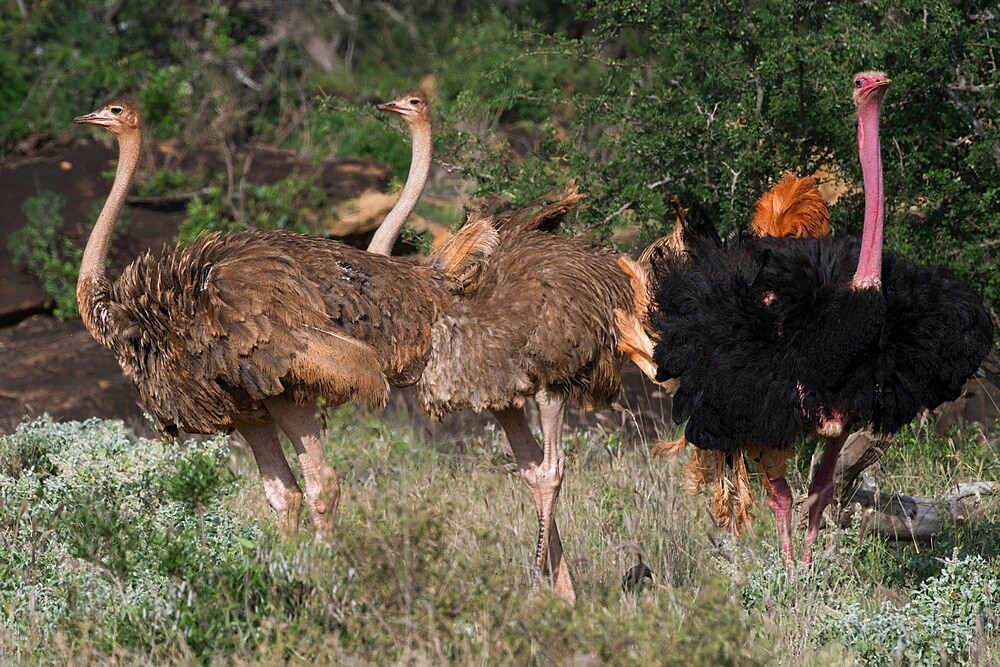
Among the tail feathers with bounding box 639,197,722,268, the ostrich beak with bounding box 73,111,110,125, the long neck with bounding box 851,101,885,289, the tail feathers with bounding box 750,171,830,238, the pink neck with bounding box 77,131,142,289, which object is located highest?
the long neck with bounding box 851,101,885,289

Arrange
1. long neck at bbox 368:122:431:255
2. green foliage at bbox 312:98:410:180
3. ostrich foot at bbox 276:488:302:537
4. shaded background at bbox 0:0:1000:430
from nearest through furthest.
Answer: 1. ostrich foot at bbox 276:488:302:537
2. shaded background at bbox 0:0:1000:430
3. long neck at bbox 368:122:431:255
4. green foliage at bbox 312:98:410:180

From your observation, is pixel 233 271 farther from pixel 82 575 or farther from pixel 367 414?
pixel 367 414

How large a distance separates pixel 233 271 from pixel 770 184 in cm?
281

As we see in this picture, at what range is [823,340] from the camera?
4.77m

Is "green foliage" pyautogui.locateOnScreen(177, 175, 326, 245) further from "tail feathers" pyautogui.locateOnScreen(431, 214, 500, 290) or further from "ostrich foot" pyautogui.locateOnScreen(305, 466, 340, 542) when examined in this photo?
"ostrich foot" pyautogui.locateOnScreen(305, 466, 340, 542)

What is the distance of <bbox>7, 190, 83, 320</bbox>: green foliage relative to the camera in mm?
9961

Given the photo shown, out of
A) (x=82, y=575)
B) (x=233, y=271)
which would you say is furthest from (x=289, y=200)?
(x=82, y=575)

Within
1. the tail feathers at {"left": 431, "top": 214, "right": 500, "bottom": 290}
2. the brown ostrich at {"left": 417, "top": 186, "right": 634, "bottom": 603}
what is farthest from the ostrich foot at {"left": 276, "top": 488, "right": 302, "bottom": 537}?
the tail feathers at {"left": 431, "top": 214, "right": 500, "bottom": 290}

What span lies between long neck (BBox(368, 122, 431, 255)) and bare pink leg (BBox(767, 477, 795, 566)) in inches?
76.6

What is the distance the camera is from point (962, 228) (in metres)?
6.45

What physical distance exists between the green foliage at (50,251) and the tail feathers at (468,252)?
4810 mm

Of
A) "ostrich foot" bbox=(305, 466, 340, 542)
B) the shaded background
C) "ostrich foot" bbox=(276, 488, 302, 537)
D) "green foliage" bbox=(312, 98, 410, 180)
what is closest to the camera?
"ostrich foot" bbox=(305, 466, 340, 542)

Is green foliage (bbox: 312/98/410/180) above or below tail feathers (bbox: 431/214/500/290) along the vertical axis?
below

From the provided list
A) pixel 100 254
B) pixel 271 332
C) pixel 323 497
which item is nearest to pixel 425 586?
pixel 323 497
